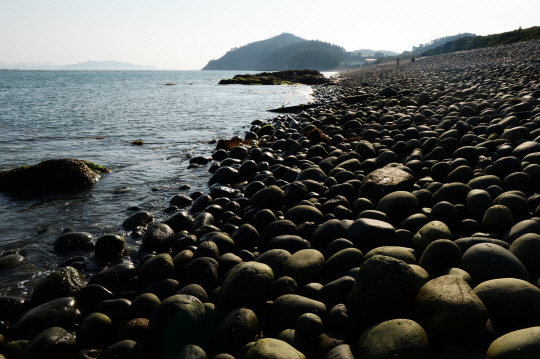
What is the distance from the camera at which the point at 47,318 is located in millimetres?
2744

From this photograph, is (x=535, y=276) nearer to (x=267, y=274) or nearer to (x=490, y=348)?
(x=490, y=348)

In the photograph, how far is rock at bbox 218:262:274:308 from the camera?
2.59 m

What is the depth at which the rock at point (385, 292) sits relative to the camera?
211 cm

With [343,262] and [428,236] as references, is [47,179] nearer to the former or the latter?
[343,262]

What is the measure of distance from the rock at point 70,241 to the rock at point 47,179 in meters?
2.70

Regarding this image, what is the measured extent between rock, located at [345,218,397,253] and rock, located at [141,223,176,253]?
7.55 feet

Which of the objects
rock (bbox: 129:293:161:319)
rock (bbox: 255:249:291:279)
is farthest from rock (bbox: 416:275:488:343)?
rock (bbox: 129:293:161:319)

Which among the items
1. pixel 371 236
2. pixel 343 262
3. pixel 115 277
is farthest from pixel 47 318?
pixel 371 236

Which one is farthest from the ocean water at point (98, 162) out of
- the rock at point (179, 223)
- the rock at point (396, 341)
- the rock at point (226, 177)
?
the rock at point (396, 341)

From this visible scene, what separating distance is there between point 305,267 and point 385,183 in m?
1.91

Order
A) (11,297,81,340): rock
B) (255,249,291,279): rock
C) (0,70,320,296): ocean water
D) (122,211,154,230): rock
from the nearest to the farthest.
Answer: (11,297,81,340): rock < (255,249,291,279): rock < (0,70,320,296): ocean water < (122,211,154,230): rock

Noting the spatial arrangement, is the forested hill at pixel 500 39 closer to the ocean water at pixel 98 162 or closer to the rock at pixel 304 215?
the ocean water at pixel 98 162

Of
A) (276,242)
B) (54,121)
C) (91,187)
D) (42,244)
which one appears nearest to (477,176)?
(276,242)

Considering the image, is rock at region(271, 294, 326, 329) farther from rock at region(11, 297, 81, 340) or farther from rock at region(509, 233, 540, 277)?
rock at region(11, 297, 81, 340)
